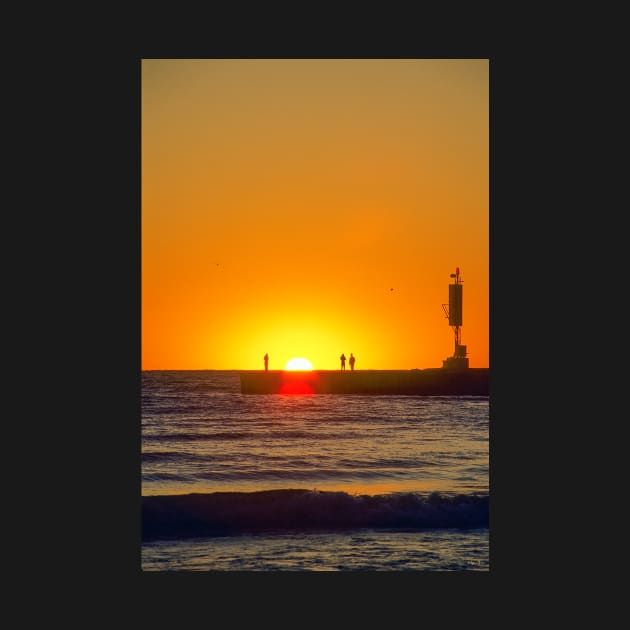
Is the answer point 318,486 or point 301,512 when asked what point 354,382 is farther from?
point 301,512

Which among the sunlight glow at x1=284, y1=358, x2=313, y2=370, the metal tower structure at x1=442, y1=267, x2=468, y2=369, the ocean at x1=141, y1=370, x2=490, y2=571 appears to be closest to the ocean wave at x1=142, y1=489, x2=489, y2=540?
the ocean at x1=141, y1=370, x2=490, y2=571

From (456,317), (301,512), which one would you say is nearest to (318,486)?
(301,512)

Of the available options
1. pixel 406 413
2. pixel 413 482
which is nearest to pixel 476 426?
pixel 406 413

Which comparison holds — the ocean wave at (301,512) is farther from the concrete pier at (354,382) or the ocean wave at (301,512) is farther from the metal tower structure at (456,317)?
the concrete pier at (354,382)

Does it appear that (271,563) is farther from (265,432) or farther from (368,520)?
(265,432)

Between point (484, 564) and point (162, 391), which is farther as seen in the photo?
point (162, 391)

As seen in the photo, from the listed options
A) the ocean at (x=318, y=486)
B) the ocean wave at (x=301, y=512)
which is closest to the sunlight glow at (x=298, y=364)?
the ocean at (x=318, y=486)

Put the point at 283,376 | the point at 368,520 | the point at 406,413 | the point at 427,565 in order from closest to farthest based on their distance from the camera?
the point at 427,565 < the point at 368,520 < the point at 406,413 < the point at 283,376
